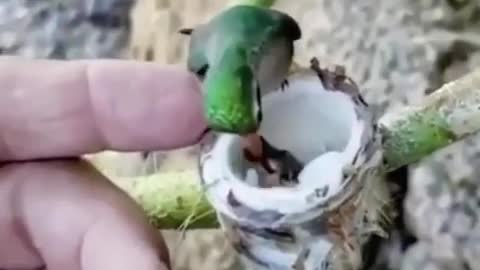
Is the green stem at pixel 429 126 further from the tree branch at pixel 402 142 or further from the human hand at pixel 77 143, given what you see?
the human hand at pixel 77 143

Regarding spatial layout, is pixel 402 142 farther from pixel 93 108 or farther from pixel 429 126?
pixel 93 108

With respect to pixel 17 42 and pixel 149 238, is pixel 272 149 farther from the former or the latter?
pixel 17 42

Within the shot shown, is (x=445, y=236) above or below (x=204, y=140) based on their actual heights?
below

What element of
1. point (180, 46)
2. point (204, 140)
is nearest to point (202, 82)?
point (204, 140)

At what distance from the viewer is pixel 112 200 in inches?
25.0

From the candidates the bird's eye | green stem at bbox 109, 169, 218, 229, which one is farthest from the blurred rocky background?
the bird's eye

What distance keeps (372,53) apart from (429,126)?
0.15 meters

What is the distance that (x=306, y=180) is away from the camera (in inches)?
23.1

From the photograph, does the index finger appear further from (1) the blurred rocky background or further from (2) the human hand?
(1) the blurred rocky background

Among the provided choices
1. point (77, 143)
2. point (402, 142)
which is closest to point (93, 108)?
point (77, 143)

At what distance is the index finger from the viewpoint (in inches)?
23.8

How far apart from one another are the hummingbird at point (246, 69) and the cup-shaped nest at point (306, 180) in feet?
0.03

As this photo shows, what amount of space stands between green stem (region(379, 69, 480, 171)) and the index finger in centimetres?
11

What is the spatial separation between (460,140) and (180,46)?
23 cm
